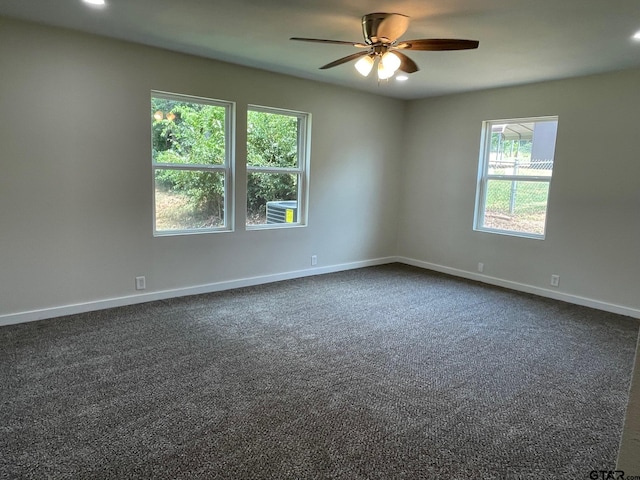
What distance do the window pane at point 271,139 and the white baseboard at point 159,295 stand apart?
1423 millimetres

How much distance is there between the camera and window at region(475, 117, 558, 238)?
16.5ft

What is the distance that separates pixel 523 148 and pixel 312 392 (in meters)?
4.24

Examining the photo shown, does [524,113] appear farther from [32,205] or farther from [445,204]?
[32,205]

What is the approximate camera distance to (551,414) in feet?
8.26

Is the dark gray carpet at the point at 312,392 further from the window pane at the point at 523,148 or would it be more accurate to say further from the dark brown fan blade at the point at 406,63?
the dark brown fan blade at the point at 406,63

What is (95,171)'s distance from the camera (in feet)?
12.8

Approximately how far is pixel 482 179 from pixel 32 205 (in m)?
5.18

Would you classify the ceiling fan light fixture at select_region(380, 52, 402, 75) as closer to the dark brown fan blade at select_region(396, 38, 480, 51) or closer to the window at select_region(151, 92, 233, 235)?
the dark brown fan blade at select_region(396, 38, 480, 51)

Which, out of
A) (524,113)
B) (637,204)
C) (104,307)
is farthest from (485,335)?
(104,307)

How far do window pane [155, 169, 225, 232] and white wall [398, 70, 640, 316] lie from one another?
3201 mm

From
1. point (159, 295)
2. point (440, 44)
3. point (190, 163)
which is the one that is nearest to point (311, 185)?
point (190, 163)

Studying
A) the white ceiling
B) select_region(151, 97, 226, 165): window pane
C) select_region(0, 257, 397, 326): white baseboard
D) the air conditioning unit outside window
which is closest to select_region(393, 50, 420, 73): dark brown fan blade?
the white ceiling

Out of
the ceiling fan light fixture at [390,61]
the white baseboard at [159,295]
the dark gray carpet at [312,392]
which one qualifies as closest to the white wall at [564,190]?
the dark gray carpet at [312,392]

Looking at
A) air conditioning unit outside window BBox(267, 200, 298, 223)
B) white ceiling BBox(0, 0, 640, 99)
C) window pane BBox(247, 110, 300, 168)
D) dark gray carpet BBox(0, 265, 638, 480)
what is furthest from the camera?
air conditioning unit outside window BBox(267, 200, 298, 223)
